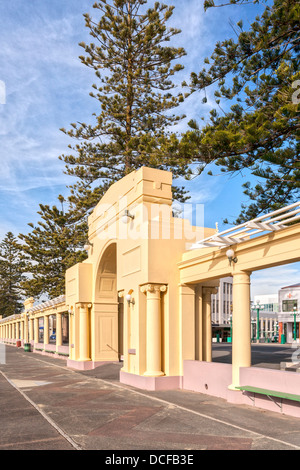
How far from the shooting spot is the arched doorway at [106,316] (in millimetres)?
19359

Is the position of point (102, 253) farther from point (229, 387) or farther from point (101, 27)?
point (101, 27)

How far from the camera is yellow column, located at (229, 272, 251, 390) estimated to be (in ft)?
33.8

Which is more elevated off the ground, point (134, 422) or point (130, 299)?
point (130, 299)

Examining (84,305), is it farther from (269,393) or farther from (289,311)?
(289,311)

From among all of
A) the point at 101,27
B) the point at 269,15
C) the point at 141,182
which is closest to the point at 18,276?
the point at 101,27

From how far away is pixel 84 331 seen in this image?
65.5ft

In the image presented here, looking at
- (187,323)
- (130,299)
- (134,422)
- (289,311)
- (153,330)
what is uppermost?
(130,299)

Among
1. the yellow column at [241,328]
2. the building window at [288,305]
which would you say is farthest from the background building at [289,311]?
the yellow column at [241,328]

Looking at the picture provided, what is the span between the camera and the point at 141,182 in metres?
13.9

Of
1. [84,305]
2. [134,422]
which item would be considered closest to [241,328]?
[134,422]

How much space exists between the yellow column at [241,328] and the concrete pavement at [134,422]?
3.14 ft

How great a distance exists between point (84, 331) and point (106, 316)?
4.05 ft

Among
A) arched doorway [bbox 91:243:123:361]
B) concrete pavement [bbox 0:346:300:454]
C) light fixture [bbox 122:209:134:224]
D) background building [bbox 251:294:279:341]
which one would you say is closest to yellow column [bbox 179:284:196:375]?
concrete pavement [bbox 0:346:300:454]

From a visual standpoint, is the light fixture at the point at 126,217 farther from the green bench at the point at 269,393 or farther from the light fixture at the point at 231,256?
the green bench at the point at 269,393
